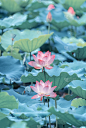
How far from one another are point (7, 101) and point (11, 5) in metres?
1.86

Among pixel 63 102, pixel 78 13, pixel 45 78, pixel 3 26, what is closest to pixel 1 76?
pixel 45 78

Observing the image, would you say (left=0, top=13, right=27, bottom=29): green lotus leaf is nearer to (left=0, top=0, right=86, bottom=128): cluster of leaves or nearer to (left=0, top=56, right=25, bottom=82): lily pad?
(left=0, top=0, right=86, bottom=128): cluster of leaves

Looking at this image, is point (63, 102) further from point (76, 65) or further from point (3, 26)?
point (3, 26)

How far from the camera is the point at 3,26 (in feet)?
5.70

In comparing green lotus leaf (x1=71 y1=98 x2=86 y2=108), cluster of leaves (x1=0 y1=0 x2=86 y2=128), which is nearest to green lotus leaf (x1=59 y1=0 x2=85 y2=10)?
cluster of leaves (x1=0 y1=0 x2=86 y2=128)

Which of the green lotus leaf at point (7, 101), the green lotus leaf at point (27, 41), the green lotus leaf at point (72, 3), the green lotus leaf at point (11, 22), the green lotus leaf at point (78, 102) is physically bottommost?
the green lotus leaf at point (78, 102)

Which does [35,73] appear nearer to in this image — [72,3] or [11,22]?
[11,22]

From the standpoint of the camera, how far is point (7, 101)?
987 millimetres

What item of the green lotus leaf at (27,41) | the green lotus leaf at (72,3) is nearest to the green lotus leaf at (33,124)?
the green lotus leaf at (27,41)

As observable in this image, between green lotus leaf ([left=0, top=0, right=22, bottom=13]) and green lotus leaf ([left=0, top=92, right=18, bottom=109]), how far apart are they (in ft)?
5.88

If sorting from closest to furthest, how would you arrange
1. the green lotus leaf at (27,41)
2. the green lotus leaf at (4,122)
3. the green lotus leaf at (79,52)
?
1. the green lotus leaf at (4,122)
2. the green lotus leaf at (27,41)
3. the green lotus leaf at (79,52)

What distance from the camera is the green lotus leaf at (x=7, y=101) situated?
0.96 m

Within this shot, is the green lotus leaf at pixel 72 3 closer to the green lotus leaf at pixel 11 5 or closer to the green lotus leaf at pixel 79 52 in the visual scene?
the green lotus leaf at pixel 11 5

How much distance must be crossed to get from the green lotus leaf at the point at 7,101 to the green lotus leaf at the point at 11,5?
179cm
